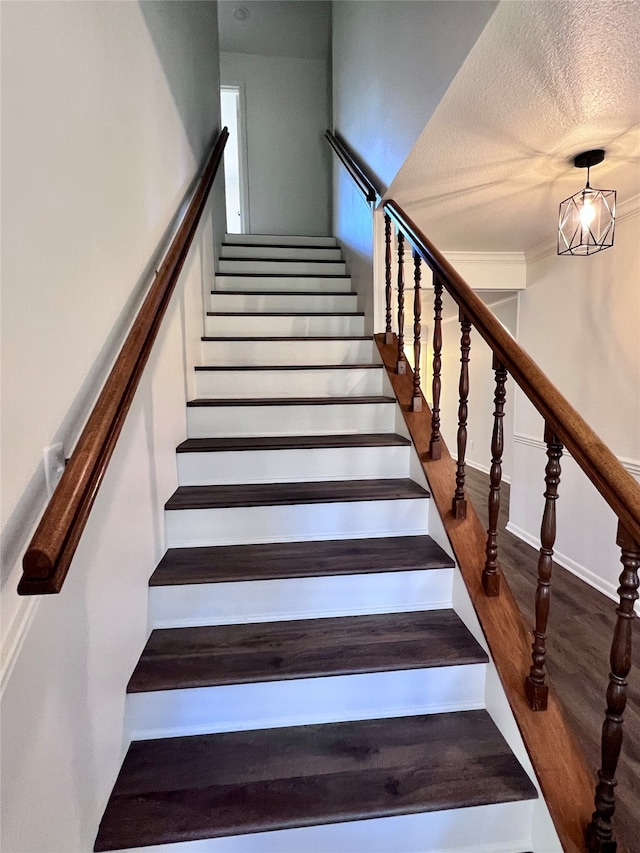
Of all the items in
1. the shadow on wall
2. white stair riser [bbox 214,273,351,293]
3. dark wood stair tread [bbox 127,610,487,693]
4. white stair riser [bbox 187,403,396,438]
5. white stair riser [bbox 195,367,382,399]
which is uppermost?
the shadow on wall

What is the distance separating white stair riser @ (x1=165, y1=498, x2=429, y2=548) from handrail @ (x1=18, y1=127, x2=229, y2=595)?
28.8 inches

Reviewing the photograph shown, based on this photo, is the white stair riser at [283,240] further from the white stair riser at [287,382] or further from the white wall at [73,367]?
the white wall at [73,367]

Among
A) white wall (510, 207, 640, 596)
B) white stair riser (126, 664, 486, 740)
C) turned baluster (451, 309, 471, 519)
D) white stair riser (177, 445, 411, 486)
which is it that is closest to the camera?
white stair riser (126, 664, 486, 740)

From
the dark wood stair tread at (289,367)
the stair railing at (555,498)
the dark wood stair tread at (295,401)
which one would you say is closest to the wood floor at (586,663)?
the stair railing at (555,498)

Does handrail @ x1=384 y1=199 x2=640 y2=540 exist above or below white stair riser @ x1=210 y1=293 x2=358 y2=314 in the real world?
below

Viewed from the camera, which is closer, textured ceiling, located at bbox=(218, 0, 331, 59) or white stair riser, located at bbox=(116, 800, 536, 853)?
white stair riser, located at bbox=(116, 800, 536, 853)

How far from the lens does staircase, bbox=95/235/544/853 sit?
3.44 ft

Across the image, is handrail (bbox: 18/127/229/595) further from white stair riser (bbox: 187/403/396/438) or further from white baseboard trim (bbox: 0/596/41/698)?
white stair riser (bbox: 187/403/396/438)

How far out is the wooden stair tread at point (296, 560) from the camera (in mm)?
1450

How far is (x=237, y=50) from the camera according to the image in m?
4.48

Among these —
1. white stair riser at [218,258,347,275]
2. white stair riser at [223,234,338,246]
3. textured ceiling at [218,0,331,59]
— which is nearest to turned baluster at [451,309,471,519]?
white stair riser at [218,258,347,275]

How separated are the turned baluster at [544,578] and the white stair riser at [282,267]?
8.17 ft

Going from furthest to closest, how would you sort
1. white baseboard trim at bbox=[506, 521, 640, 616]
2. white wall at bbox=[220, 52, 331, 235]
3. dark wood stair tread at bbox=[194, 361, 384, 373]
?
1. white wall at bbox=[220, 52, 331, 235]
2. white baseboard trim at bbox=[506, 521, 640, 616]
3. dark wood stair tread at bbox=[194, 361, 384, 373]

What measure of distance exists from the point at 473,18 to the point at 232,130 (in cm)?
411
